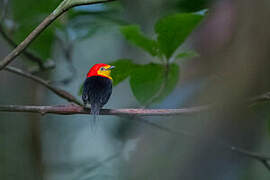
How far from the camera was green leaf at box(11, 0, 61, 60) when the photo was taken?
2.97m

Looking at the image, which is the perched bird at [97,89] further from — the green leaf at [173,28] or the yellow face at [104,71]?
the green leaf at [173,28]

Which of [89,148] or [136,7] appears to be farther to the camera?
[89,148]

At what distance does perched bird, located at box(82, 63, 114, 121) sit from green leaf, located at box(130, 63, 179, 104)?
0.36 m

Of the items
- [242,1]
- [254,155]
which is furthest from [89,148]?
[242,1]

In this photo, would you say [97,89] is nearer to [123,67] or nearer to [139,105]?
[139,105]

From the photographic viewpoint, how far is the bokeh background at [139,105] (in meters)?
0.84

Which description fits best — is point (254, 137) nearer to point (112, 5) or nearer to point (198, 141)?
point (198, 141)

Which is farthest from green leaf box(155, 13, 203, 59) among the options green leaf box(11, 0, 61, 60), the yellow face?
green leaf box(11, 0, 61, 60)

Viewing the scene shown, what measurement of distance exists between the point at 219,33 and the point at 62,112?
1.16m

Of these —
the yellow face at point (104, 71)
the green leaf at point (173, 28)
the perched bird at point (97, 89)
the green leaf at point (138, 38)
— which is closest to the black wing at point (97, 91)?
the perched bird at point (97, 89)

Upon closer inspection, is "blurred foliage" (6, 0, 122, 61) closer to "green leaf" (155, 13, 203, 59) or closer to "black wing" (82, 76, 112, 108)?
"black wing" (82, 76, 112, 108)

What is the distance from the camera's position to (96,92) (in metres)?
2.74

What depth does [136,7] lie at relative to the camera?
394 cm

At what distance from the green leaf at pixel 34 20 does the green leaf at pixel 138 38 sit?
107 centimetres
